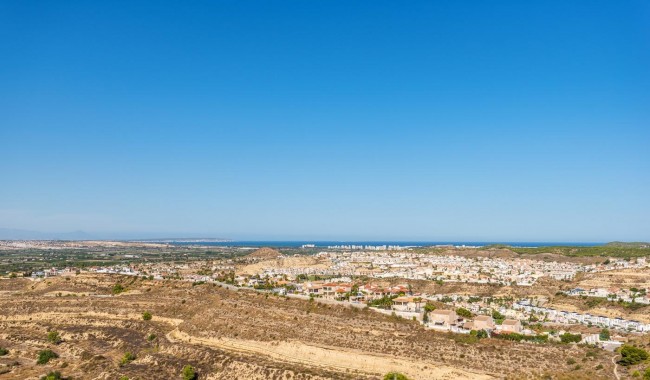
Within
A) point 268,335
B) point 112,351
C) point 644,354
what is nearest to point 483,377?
point 644,354

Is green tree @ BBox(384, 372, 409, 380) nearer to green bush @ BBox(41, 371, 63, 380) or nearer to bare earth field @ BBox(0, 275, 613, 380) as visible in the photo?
bare earth field @ BBox(0, 275, 613, 380)

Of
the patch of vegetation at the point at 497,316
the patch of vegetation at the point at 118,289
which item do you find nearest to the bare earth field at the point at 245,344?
the patch of vegetation at the point at 118,289

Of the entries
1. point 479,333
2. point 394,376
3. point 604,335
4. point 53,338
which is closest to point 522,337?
point 479,333

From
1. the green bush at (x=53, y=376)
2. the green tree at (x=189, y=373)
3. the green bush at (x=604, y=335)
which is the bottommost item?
the green bush at (x=53, y=376)

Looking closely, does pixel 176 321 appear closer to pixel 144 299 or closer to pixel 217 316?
pixel 217 316

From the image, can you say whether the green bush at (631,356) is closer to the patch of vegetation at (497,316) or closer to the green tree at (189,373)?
the patch of vegetation at (497,316)

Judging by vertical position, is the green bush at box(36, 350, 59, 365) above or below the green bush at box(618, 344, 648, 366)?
below

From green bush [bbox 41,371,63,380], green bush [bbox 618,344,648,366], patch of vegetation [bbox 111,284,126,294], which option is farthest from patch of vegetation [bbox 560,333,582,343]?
patch of vegetation [bbox 111,284,126,294]
